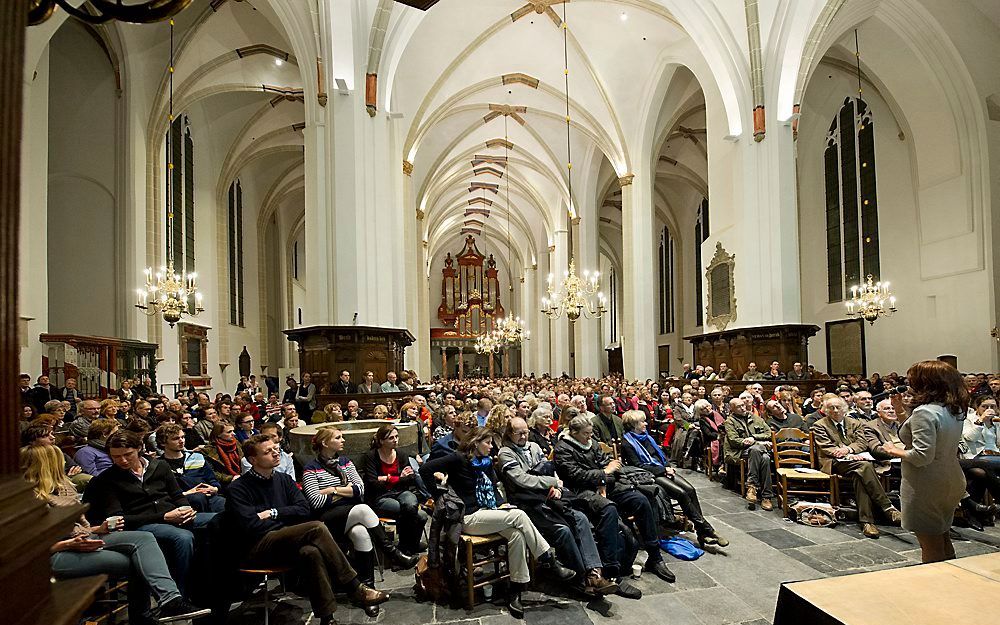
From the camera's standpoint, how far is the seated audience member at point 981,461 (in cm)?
518

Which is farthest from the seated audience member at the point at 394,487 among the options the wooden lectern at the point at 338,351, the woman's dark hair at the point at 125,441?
the wooden lectern at the point at 338,351

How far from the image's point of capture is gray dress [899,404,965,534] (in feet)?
9.68

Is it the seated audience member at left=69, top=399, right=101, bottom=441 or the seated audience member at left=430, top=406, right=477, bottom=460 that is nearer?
the seated audience member at left=430, top=406, right=477, bottom=460

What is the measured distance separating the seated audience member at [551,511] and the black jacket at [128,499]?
2.19 m

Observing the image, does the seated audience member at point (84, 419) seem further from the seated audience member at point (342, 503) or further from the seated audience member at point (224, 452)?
the seated audience member at point (342, 503)

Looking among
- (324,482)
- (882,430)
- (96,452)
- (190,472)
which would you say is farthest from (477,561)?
(882,430)

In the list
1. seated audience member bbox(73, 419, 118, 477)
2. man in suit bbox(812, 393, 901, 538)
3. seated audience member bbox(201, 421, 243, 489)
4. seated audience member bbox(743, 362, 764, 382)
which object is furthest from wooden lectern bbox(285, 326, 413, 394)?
man in suit bbox(812, 393, 901, 538)

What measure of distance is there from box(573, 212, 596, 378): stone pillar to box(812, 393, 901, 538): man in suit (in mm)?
16320

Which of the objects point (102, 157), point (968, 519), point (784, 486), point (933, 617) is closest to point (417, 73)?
point (102, 157)

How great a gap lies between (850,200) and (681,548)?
1605 cm


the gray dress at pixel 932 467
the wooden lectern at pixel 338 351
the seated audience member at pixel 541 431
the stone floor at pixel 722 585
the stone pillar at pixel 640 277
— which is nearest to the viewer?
the gray dress at pixel 932 467

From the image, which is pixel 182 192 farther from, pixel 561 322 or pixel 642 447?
pixel 561 322

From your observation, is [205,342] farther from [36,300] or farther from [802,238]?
[802,238]

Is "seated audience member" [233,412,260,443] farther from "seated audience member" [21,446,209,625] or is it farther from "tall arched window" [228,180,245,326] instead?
"tall arched window" [228,180,245,326]
